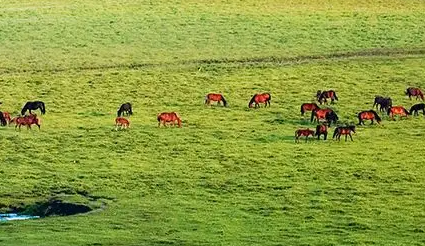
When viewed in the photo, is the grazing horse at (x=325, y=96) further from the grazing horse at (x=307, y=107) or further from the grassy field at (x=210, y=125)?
the grazing horse at (x=307, y=107)

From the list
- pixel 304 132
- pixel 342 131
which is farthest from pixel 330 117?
pixel 304 132

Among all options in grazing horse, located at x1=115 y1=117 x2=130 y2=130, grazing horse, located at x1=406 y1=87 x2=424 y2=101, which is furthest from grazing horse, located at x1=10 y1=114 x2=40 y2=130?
grazing horse, located at x1=406 y1=87 x2=424 y2=101

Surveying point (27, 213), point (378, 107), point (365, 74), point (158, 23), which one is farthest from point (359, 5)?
point (27, 213)

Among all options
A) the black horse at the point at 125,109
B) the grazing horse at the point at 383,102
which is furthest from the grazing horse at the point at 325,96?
the black horse at the point at 125,109


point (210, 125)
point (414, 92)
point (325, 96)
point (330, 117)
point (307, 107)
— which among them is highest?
point (414, 92)

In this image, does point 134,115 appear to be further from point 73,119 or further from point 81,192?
point 81,192

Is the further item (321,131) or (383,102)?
(383,102)

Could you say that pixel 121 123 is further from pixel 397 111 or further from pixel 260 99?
pixel 397 111
